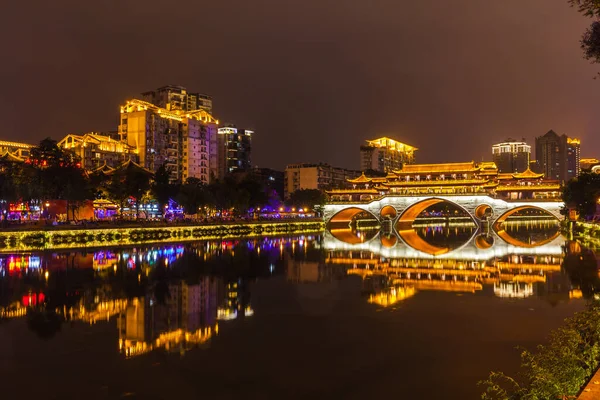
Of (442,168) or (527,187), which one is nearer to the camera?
(527,187)

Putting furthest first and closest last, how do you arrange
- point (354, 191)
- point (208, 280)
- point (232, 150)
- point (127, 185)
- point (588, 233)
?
point (232, 150)
point (354, 191)
point (127, 185)
point (588, 233)
point (208, 280)

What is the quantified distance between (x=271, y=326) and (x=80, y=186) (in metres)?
44.4

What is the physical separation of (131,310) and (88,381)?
21.8ft

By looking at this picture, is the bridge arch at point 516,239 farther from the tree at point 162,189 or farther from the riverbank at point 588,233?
the tree at point 162,189

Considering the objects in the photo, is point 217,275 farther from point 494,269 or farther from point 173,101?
point 173,101

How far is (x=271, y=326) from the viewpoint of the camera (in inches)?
596

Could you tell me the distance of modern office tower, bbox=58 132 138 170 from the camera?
8825 cm

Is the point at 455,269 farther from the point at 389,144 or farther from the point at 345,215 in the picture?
the point at 389,144

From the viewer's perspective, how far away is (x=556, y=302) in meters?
18.3

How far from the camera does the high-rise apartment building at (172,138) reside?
321ft

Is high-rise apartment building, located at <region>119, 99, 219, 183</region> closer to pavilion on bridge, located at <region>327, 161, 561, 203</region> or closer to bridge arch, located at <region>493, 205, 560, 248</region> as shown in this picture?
pavilion on bridge, located at <region>327, 161, 561, 203</region>

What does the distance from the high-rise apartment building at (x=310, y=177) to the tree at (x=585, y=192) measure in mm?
67492

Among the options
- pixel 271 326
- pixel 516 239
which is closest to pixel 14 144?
pixel 516 239

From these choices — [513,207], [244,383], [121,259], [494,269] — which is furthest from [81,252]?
[513,207]
